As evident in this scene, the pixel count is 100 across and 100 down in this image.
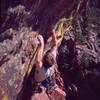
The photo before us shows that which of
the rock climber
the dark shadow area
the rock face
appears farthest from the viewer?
the dark shadow area

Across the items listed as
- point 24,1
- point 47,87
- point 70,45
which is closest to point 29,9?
point 24,1

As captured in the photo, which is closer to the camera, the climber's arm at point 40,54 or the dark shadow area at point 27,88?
the climber's arm at point 40,54

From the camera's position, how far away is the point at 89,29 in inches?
367

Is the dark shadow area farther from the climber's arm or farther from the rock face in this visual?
the climber's arm

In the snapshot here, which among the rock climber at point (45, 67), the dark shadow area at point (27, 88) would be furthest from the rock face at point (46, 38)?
the rock climber at point (45, 67)

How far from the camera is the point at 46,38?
7.63 metres

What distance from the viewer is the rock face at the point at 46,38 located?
269 inches

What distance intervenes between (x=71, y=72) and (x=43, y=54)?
178cm

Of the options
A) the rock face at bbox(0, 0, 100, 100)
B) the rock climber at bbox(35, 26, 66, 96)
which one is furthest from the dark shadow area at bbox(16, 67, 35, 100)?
the rock climber at bbox(35, 26, 66, 96)

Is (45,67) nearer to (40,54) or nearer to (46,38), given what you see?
(40,54)

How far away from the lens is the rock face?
683cm

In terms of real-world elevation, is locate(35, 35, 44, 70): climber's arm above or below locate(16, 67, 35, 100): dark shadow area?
above

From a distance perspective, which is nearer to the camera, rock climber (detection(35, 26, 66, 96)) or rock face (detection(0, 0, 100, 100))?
rock face (detection(0, 0, 100, 100))

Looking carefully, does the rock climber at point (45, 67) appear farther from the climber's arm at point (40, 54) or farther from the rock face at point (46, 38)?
the rock face at point (46, 38)
